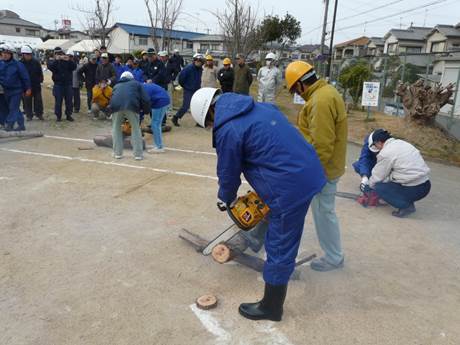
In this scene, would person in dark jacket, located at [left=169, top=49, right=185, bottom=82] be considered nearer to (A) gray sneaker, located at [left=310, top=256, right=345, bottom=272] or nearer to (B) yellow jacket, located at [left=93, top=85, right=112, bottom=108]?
(B) yellow jacket, located at [left=93, top=85, right=112, bottom=108]

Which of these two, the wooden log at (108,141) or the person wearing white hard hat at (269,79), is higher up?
the person wearing white hard hat at (269,79)

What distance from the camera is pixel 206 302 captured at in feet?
9.98

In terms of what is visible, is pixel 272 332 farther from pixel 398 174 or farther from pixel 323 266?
pixel 398 174

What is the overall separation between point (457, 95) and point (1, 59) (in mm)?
10910

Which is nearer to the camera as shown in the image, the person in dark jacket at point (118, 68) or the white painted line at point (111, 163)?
the white painted line at point (111, 163)

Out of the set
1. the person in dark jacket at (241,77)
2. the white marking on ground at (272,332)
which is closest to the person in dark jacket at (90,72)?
the person in dark jacket at (241,77)

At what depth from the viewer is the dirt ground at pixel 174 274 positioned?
2797 millimetres

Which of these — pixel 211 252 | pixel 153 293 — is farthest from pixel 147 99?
pixel 153 293

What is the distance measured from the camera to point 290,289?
11.0 ft

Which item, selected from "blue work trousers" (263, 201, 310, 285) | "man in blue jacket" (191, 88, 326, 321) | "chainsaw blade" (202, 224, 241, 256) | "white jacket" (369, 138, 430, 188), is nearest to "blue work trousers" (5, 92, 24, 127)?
"chainsaw blade" (202, 224, 241, 256)

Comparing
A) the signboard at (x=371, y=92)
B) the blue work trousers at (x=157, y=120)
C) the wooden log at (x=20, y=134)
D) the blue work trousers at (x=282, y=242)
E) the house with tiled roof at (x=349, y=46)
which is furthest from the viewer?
the house with tiled roof at (x=349, y=46)

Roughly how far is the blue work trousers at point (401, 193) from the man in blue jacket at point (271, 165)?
277 centimetres

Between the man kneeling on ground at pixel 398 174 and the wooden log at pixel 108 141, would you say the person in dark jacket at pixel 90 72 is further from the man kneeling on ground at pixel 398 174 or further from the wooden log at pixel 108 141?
the man kneeling on ground at pixel 398 174

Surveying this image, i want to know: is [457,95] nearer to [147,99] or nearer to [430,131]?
[430,131]
